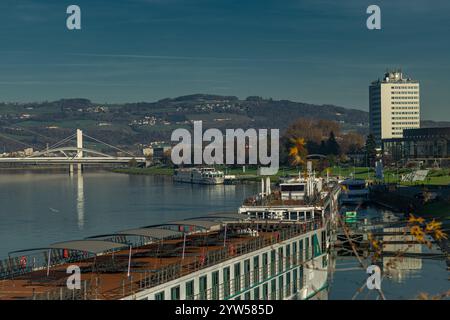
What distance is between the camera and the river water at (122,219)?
25469mm

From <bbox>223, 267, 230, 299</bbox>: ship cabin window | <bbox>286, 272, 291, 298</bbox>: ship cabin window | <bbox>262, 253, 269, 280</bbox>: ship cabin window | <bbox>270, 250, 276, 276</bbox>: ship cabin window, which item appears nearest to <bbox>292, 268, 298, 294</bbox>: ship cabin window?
<bbox>286, 272, 291, 298</bbox>: ship cabin window

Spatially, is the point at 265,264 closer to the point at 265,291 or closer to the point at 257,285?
the point at 265,291

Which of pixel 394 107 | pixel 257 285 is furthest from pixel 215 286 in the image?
pixel 394 107

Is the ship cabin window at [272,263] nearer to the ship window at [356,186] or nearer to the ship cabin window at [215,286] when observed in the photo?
the ship cabin window at [215,286]

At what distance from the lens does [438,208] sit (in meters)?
47.8

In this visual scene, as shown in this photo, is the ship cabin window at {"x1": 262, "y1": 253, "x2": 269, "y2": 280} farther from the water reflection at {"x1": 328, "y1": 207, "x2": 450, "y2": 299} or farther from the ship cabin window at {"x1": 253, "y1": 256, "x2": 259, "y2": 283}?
the water reflection at {"x1": 328, "y1": 207, "x2": 450, "y2": 299}

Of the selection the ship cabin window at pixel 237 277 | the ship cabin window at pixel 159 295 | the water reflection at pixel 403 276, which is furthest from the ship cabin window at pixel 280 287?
the ship cabin window at pixel 159 295

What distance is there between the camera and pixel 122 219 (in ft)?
153

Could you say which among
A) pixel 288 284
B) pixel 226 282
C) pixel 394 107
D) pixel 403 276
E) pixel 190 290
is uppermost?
pixel 394 107

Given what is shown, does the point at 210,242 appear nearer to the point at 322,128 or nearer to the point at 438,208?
the point at 438,208

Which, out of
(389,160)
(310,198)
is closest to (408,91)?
(389,160)

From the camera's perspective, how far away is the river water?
25469 mm

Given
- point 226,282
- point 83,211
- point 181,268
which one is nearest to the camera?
point 181,268
